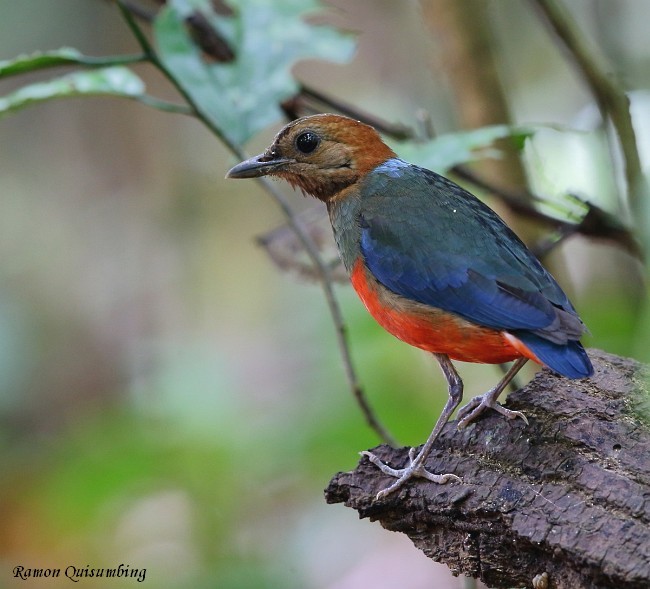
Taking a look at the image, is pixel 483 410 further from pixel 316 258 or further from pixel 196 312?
pixel 196 312

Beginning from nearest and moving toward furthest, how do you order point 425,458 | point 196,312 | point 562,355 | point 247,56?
point 562,355 → point 425,458 → point 247,56 → point 196,312

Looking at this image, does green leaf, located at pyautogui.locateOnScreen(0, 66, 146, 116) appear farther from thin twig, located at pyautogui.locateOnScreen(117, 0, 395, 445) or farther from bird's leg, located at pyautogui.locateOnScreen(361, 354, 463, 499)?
bird's leg, located at pyautogui.locateOnScreen(361, 354, 463, 499)

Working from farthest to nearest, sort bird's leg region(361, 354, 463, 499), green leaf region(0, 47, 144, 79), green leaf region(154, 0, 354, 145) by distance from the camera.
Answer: green leaf region(154, 0, 354, 145)
green leaf region(0, 47, 144, 79)
bird's leg region(361, 354, 463, 499)

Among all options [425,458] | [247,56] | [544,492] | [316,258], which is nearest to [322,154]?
[316,258]

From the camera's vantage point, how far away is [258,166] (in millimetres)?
3879

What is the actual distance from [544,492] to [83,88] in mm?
2624

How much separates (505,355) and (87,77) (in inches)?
89.7

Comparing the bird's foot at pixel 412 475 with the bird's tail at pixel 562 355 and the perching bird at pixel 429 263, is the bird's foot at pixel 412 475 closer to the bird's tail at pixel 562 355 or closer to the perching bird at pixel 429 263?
the perching bird at pixel 429 263

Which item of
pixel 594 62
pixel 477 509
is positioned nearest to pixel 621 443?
pixel 477 509

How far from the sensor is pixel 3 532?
6.55m

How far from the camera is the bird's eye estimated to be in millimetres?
3854

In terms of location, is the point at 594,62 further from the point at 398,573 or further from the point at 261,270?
the point at 261,270

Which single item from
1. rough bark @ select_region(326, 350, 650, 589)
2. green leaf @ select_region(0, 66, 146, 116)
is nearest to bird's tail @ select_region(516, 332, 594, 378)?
rough bark @ select_region(326, 350, 650, 589)

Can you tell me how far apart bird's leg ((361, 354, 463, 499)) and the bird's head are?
905mm
